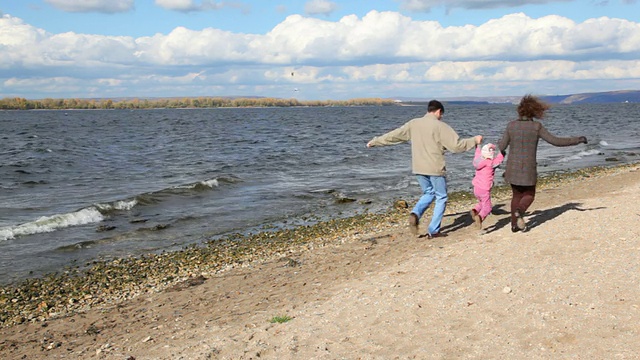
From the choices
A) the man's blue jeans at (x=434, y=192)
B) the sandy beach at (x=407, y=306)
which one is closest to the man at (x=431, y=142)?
the man's blue jeans at (x=434, y=192)

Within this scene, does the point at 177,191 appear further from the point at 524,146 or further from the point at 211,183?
the point at 524,146

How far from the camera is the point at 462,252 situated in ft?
28.1

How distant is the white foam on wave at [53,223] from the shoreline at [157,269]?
12.9 ft

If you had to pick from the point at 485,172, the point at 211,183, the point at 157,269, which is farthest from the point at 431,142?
the point at 211,183

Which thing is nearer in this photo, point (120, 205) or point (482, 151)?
point (482, 151)

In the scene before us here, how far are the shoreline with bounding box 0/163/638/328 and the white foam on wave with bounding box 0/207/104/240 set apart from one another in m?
3.93

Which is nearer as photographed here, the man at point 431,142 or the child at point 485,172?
the man at point 431,142

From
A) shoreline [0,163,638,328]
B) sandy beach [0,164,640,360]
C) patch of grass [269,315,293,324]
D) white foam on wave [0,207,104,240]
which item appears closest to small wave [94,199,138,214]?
white foam on wave [0,207,104,240]

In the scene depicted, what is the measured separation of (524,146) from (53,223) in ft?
39.9

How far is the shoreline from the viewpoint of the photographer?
29.9 feet

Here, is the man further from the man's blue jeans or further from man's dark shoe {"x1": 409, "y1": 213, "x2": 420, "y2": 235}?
man's dark shoe {"x1": 409, "y1": 213, "x2": 420, "y2": 235}

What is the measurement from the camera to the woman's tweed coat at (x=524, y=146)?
8.69m

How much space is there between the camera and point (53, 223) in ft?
50.5

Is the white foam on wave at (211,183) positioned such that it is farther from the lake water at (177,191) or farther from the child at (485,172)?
the child at (485,172)
